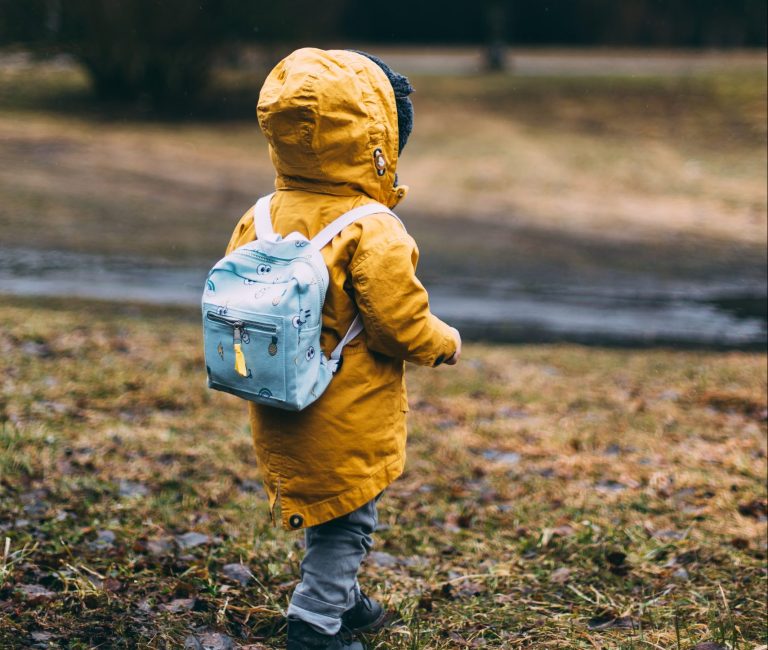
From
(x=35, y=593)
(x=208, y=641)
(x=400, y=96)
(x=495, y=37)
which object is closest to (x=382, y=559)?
(x=208, y=641)

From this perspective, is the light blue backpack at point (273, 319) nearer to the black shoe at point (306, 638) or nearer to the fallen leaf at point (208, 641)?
the black shoe at point (306, 638)

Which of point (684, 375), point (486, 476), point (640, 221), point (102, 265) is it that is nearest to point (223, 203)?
point (102, 265)

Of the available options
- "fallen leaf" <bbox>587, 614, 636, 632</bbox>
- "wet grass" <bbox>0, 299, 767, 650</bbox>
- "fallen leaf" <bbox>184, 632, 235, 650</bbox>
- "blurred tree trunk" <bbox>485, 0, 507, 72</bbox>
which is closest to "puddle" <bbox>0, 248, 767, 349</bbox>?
"wet grass" <bbox>0, 299, 767, 650</bbox>

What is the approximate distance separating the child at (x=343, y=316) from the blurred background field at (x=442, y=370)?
53cm

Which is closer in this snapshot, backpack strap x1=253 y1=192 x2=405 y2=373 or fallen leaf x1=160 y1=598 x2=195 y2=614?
backpack strap x1=253 y1=192 x2=405 y2=373

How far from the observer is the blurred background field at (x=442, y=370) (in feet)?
11.3

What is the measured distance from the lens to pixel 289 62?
8.82 feet

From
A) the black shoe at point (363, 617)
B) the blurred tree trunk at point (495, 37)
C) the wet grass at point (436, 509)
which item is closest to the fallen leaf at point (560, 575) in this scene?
the wet grass at point (436, 509)

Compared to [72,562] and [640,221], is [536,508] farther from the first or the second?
[640,221]

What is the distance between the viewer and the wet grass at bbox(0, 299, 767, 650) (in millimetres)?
3211

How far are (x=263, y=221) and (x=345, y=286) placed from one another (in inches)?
13.0

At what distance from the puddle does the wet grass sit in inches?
59.6

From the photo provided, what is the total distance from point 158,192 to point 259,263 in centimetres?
1289

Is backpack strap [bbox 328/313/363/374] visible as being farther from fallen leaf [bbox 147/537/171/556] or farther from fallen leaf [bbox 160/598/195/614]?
fallen leaf [bbox 147/537/171/556]
